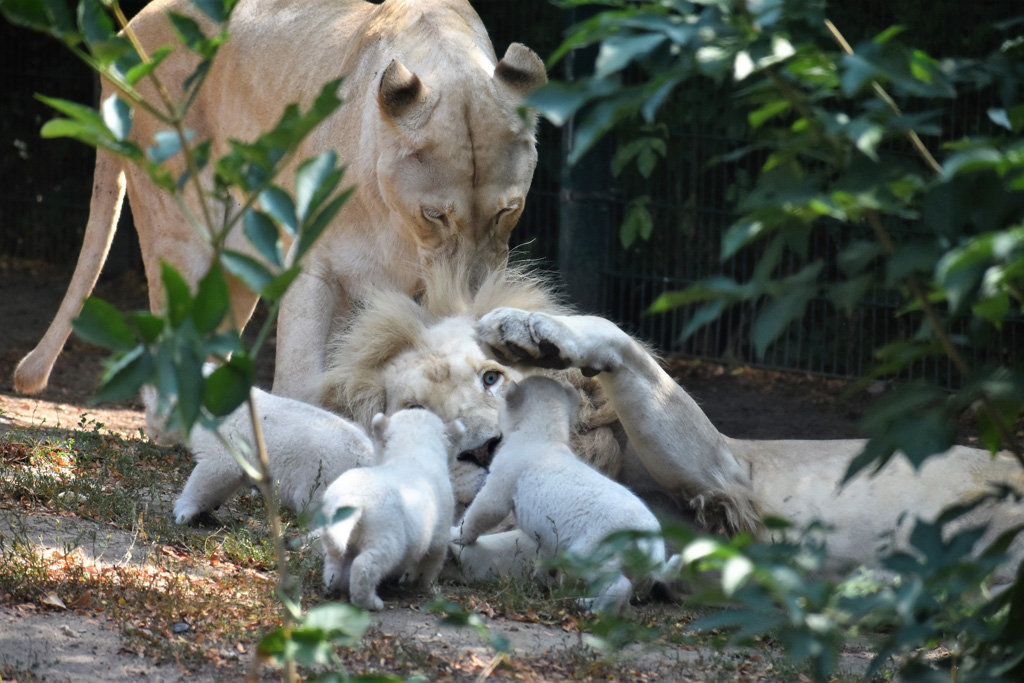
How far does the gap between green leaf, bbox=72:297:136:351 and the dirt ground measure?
1.06 m

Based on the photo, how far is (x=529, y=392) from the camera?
11.8 ft

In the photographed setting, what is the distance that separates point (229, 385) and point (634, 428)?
86.0 inches

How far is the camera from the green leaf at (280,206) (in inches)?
65.2

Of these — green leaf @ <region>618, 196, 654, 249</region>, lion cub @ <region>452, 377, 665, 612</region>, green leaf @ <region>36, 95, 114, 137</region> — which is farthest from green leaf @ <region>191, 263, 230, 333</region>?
green leaf @ <region>618, 196, 654, 249</region>

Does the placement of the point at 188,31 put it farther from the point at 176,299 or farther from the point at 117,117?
the point at 176,299

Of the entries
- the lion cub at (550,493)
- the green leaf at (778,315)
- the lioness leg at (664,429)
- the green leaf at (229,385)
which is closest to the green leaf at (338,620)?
the green leaf at (229,385)

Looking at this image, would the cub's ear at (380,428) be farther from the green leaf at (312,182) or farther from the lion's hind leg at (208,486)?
the green leaf at (312,182)

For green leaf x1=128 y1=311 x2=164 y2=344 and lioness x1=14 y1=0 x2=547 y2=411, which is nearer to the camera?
green leaf x1=128 y1=311 x2=164 y2=344

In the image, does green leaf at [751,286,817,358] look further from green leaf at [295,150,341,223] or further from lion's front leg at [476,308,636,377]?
lion's front leg at [476,308,636,377]

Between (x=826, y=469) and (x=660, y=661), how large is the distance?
4.15 ft

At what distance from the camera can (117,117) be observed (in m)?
1.72

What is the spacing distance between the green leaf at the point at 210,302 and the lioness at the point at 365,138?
2232mm

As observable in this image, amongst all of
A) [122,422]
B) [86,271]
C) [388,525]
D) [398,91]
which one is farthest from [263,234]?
[122,422]

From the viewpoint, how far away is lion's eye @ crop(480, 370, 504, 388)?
156 inches
